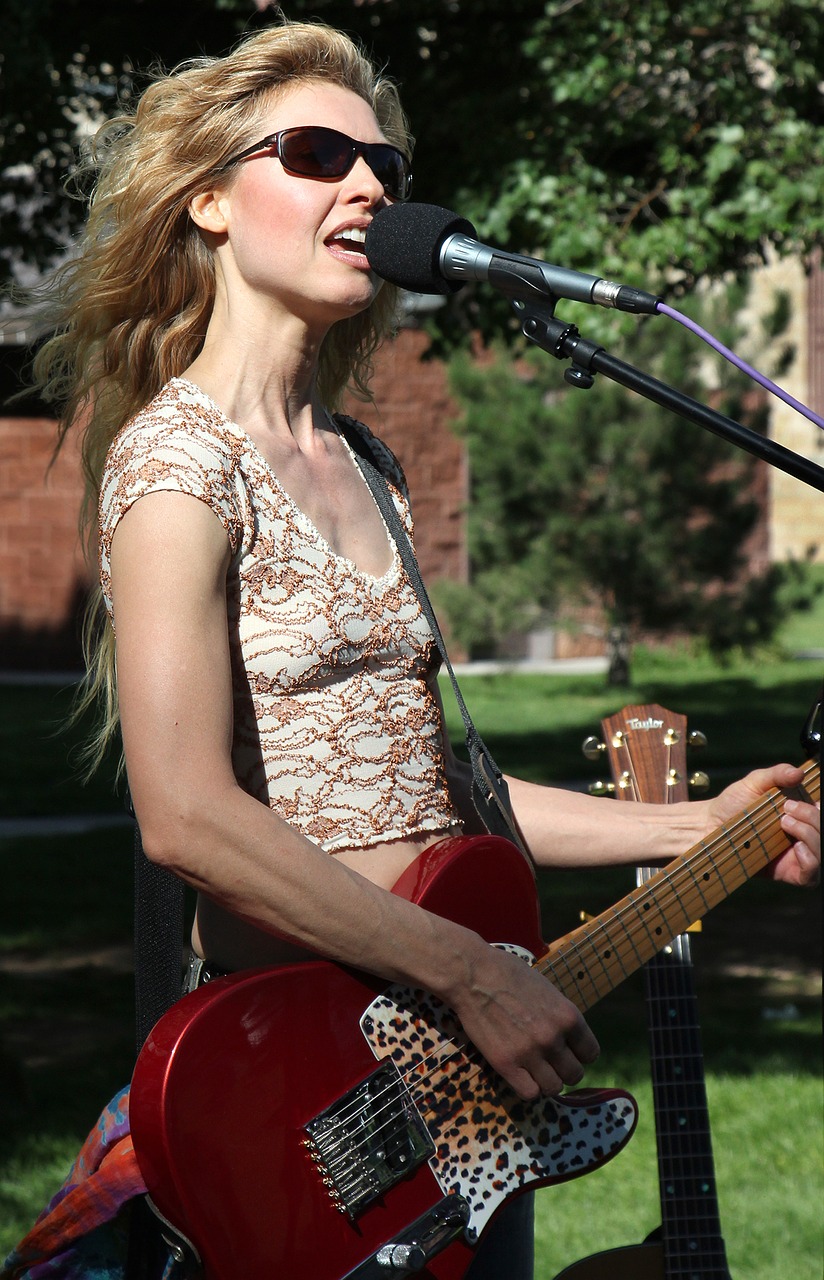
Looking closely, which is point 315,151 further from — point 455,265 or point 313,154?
point 455,265

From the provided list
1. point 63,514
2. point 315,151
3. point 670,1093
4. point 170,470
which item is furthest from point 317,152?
point 63,514

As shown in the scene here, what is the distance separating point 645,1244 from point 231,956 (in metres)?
1.10

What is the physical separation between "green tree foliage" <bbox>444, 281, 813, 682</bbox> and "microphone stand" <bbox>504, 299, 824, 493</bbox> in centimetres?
958

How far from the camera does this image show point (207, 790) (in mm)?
1669

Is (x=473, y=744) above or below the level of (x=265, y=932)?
above

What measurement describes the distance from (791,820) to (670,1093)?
697mm

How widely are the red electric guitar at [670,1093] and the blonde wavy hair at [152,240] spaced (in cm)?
88

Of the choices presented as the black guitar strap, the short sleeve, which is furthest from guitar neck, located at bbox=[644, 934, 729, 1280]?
the short sleeve

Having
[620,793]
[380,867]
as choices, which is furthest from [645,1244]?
[380,867]

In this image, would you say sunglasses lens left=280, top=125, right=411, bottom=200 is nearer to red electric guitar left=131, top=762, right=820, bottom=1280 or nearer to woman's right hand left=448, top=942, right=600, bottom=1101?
red electric guitar left=131, top=762, right=820, bottom=1280

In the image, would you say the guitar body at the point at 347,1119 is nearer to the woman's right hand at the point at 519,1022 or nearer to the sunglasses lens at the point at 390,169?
the woman's right hand at the point at 519,1022

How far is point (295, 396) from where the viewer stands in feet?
6.72

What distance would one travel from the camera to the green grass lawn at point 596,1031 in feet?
12.1

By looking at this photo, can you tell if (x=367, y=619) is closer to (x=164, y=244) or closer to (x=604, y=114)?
(x=164, y=244)
